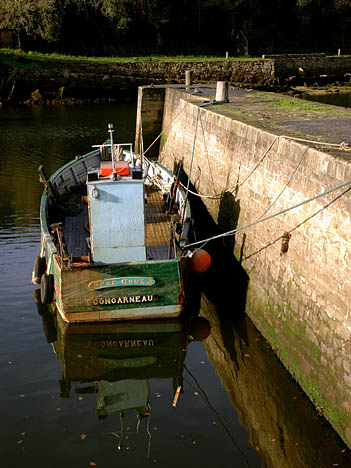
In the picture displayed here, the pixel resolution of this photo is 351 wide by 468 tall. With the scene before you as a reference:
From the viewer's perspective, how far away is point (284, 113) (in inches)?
673

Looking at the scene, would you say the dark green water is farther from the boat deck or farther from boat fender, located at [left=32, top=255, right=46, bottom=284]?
the boat deck

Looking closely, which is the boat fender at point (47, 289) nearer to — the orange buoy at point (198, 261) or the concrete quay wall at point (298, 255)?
the orange buoy at point (198, 261)

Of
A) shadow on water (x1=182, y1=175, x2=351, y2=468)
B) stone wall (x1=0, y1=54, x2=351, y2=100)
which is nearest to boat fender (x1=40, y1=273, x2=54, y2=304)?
shadow on water (x1=182, y1=175, x2=351, y2=468)

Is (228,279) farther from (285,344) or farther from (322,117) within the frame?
(322,117)

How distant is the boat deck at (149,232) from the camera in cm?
1388

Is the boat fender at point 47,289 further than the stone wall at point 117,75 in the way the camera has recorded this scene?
No

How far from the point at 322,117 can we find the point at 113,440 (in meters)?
11.2

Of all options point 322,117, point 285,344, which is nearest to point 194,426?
point 285,344

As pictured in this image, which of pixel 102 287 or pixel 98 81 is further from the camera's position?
pixel 98 81

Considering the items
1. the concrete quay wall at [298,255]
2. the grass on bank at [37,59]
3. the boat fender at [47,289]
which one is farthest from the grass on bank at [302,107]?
the grass on bank at [37,59]

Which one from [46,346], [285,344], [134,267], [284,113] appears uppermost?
[284,113]

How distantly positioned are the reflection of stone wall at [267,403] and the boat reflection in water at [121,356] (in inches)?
30.7

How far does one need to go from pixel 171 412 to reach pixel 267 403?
5.89 ft

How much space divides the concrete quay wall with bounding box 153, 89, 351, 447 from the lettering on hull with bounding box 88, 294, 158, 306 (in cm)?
250
